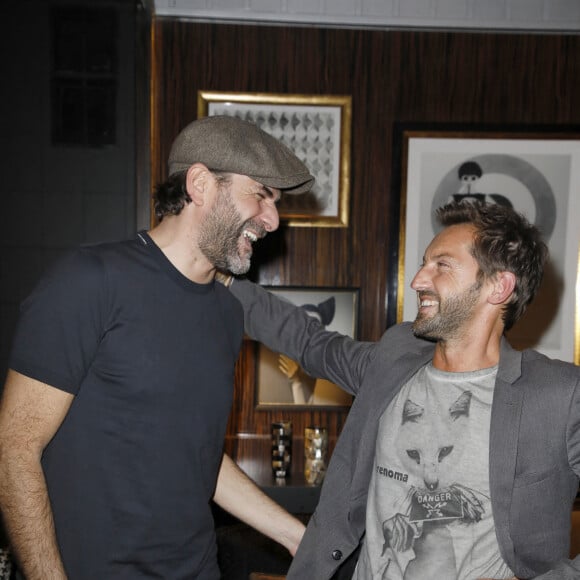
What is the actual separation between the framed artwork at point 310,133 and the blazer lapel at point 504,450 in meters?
1.60

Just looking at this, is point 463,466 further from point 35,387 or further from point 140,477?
point 35,387

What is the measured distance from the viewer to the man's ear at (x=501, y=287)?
1.62 m

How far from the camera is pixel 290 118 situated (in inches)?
114

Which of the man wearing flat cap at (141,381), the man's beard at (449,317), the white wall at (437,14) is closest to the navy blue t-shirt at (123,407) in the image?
the man wearing flat cap at (141,381)

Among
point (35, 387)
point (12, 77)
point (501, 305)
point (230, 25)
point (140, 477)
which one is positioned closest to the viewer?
point (35, 387)

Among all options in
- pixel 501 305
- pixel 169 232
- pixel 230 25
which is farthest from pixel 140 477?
pixel 230 25

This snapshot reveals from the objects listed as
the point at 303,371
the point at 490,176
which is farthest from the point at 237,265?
the point at 490,176

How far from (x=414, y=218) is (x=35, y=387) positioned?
7.04 feet

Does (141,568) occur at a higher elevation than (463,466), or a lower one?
lower

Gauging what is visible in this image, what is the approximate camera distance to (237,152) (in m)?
1.42

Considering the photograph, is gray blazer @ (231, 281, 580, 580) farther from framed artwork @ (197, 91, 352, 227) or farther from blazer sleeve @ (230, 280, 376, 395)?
framed artwork @ (197, 91, 352, 227)

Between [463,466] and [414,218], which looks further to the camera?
[414,218]

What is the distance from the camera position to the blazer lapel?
1.39 m

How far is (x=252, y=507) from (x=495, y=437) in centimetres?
65
